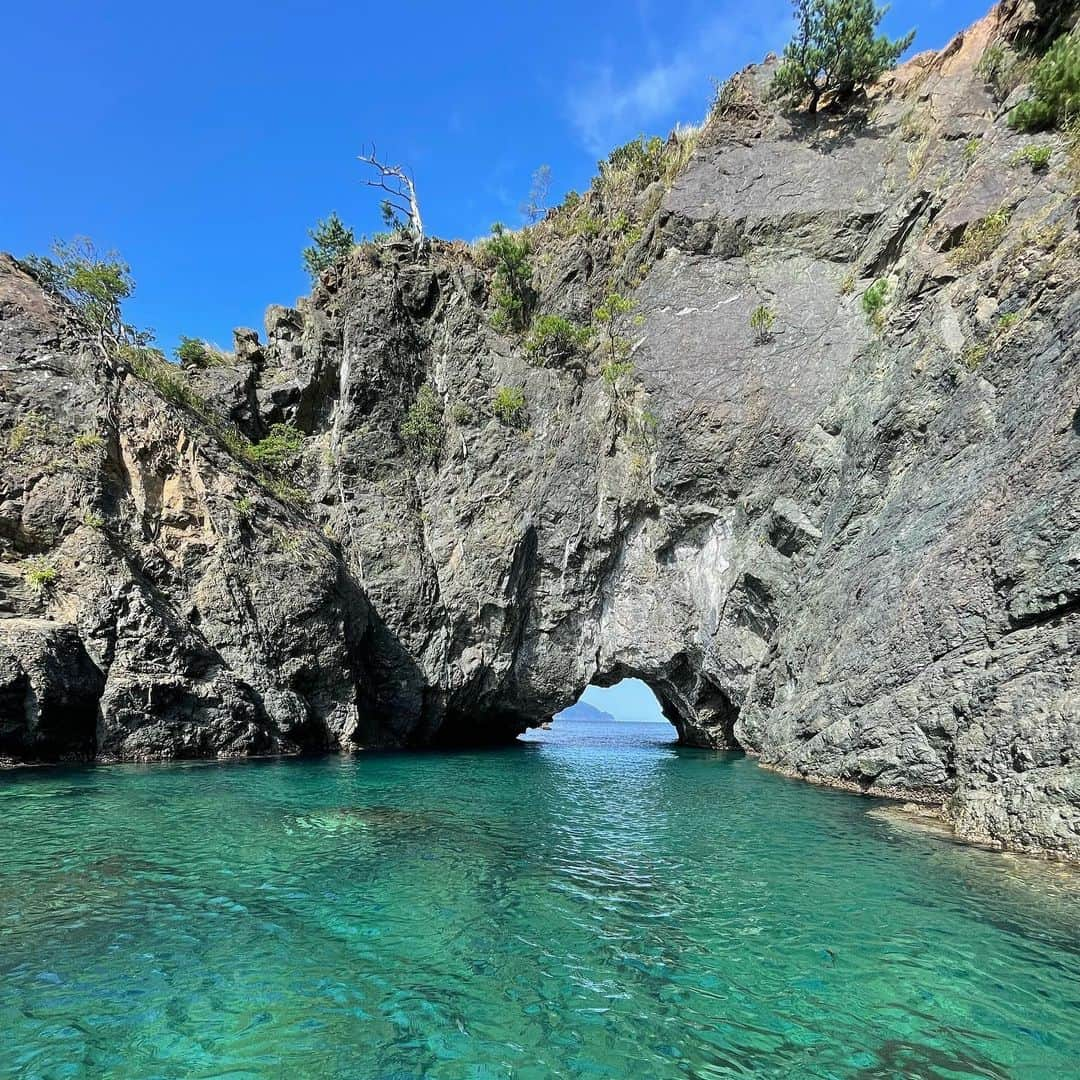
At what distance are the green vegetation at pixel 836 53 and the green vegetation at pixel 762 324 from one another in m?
12.3

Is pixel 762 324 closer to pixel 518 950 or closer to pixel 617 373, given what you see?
pixel 617 373

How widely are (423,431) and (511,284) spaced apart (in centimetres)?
909

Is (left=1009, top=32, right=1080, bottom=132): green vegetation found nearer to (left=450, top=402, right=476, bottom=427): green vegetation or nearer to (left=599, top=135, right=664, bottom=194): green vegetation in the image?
(left=599, top=135, right=664, bottom=194): green vegetation

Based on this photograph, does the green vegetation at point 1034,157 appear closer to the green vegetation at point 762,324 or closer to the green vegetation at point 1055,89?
the green vegetation at point 1055,89

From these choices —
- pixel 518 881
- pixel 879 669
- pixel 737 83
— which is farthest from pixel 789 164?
pixel 518 881

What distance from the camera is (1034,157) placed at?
16.8m

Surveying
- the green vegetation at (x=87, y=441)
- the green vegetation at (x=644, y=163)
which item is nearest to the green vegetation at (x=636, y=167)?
the green vegetation at (x=644, y=163)

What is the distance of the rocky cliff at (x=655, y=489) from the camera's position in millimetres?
12547

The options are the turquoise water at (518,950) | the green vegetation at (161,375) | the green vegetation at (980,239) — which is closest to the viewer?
the turquoise water at (518,950)

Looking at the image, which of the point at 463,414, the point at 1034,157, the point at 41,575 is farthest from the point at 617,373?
the point at 41,575

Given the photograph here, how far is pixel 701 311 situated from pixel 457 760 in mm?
20709

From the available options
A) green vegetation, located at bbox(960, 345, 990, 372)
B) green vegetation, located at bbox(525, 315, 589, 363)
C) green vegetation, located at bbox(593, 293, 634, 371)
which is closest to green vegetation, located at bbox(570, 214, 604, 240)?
green vegetation, located at bbox(593, 293, 634, 371)

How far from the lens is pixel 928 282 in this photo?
61.3 feet

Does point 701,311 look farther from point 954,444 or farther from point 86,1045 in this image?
point 86,1045
